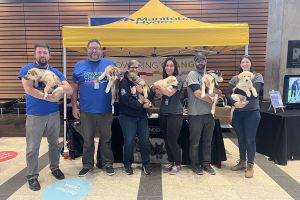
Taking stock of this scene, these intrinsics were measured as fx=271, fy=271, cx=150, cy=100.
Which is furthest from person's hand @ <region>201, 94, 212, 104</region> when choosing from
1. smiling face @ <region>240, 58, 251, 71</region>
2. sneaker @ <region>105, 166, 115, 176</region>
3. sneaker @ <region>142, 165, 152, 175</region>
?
sneaker @ <region>105, 166, 115, 176</region>

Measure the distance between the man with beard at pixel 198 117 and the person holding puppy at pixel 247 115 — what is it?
336mm

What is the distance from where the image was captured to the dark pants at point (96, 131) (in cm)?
354

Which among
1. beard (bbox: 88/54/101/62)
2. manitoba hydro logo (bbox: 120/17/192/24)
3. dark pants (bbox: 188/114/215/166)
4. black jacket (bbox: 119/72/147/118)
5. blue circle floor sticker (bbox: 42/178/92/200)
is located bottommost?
blue circle floor sticker (bbox: 42/178/92/200)

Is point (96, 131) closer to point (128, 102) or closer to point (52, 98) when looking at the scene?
point (128, 102)

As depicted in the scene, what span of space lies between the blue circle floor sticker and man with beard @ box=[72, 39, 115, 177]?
240 millimetres

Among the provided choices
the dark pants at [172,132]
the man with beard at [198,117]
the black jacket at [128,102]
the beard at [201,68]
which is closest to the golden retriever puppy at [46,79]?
the black jacket at [128,102]

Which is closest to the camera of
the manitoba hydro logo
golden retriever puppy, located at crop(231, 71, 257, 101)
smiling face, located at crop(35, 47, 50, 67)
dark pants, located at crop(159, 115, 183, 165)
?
smiling face, located at crop(35, 47, 50, 67)

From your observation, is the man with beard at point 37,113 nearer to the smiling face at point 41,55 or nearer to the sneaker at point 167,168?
the smiling face at point 41,55

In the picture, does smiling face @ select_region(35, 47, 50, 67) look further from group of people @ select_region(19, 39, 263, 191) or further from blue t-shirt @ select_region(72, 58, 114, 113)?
blue t-shirt @ select_region(72, 58, 114, 113)

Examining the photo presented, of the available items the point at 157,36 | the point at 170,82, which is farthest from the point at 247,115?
the point at 157,36

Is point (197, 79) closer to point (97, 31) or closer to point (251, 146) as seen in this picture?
point (251, 146)

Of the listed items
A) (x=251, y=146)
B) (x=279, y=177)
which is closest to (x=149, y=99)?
(x=251, y=146)

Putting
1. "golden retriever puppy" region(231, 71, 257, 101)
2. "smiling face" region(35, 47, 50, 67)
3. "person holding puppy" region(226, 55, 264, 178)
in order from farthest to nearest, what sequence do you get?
"person holding puppy" region(226, 55, 264, 178)
"golden retriever puppy" region(231, 71, 257, 101)
"smiling face" region(35, 47, 50, 67)

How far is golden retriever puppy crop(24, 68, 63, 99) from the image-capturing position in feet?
9.92
